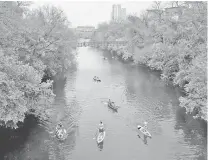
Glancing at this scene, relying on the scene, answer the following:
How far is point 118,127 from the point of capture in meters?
35.6

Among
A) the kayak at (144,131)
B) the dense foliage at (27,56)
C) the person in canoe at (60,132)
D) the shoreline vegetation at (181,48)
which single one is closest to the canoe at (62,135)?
the person in canoe at (60,132)

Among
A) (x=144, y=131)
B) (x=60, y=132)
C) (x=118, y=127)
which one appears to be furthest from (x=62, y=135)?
(x=144, y=131)

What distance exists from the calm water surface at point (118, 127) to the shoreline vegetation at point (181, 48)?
121 inches

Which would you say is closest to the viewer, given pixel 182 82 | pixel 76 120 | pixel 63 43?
pixel 76 120

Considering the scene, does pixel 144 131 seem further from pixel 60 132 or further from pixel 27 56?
pixel 27 56

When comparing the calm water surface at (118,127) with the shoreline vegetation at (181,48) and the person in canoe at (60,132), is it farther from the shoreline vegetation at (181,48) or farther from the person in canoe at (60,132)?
the shoreline vegetation at (181,48)

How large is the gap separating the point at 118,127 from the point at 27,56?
21.0m

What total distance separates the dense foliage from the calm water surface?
3.54 m

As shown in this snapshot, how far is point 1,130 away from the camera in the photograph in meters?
33.9

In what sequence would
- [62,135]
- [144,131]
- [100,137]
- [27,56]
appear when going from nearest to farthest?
[100,137] < [62,135] < [144,131] < [27,56]

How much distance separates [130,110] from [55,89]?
705 inches

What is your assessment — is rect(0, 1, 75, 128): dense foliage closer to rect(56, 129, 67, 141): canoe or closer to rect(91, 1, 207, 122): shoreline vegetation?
rect(56, 129, 67, 141): canoe

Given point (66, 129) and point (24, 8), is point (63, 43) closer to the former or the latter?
point (24, 8)

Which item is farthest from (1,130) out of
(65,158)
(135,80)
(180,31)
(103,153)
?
(180,31)
